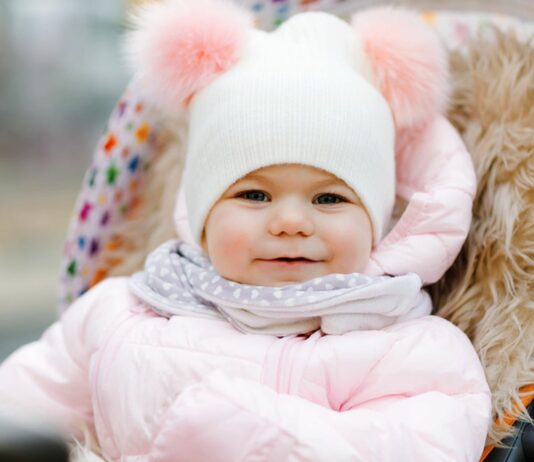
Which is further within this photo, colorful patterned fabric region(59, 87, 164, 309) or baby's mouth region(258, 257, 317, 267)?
colorful patterned fabric region(59, 87, 164, 309)

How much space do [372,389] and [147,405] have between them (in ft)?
0.79

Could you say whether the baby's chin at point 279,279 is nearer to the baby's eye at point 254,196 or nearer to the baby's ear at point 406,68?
the baby's eye at point 254,196

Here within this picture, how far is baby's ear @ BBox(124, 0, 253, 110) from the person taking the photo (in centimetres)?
100

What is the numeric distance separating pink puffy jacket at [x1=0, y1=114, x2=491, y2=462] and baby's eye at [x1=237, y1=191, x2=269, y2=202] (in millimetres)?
147

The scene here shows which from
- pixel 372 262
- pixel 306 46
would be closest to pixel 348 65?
pixel 306 46

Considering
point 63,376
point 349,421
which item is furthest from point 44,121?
point 349,421

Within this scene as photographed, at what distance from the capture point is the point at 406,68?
3.33 feet

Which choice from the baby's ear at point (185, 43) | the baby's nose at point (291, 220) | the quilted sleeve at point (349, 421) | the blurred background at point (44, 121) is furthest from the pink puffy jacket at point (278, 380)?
the blurred background at point (44, 121)

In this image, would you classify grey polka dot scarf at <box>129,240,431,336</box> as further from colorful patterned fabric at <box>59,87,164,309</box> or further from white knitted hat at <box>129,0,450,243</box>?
colorful patterned fabric at <box>59,87,164,309</box>

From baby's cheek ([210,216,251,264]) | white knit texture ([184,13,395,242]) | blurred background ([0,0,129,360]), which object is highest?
white knit texture ([184,13,395,242])

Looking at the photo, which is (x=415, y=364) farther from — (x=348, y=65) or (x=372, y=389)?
(x=348, y=65)

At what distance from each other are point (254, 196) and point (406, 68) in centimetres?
25

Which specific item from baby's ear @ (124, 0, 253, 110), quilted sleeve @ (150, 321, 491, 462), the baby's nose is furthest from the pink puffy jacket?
baby's ear @ (124, 0, 253, 110)

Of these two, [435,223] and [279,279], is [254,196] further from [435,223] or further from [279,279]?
[435,223]
